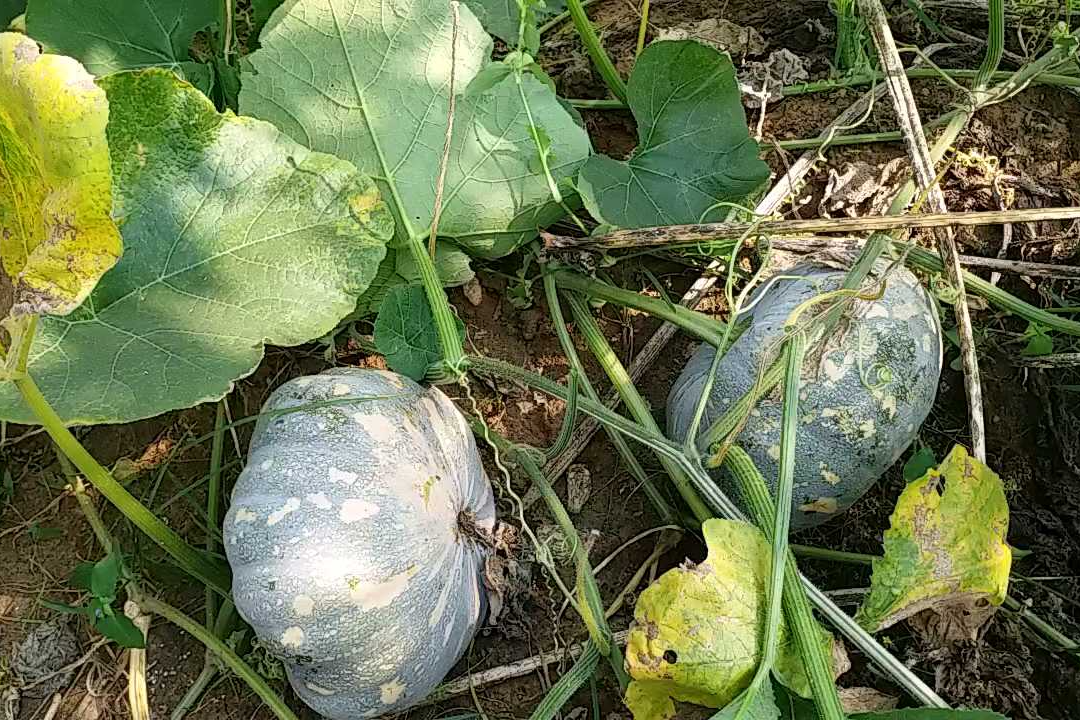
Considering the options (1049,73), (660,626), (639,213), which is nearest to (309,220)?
(639,213)

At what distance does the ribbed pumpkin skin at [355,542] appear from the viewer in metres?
1.30

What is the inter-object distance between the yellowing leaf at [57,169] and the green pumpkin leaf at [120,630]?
664mm

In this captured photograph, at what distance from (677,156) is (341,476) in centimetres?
73

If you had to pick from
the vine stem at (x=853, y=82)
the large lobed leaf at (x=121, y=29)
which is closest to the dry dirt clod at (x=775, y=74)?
the vine stem at (x=853, y=82)

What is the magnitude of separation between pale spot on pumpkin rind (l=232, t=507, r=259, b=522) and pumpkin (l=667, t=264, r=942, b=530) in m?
0.64

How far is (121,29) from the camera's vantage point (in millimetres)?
1500

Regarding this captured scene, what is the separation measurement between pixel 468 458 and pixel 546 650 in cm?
39

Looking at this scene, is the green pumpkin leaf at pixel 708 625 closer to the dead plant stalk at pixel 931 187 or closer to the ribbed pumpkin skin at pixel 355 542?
the ribbed pumpkin skin at pixel 355 542

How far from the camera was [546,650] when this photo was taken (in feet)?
5.51

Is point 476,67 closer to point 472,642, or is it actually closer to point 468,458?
point 468,458

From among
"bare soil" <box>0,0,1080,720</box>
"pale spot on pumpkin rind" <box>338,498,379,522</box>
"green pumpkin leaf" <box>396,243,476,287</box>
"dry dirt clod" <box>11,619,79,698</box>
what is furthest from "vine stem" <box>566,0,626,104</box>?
"dry dirt clod" <box>11,619,79,698</box>

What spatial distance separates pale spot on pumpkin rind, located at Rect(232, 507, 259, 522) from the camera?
4.33 feet

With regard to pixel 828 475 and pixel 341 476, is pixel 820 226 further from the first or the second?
pixel 341 476

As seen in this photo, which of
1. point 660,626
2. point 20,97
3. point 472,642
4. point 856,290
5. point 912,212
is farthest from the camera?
point 472,642
